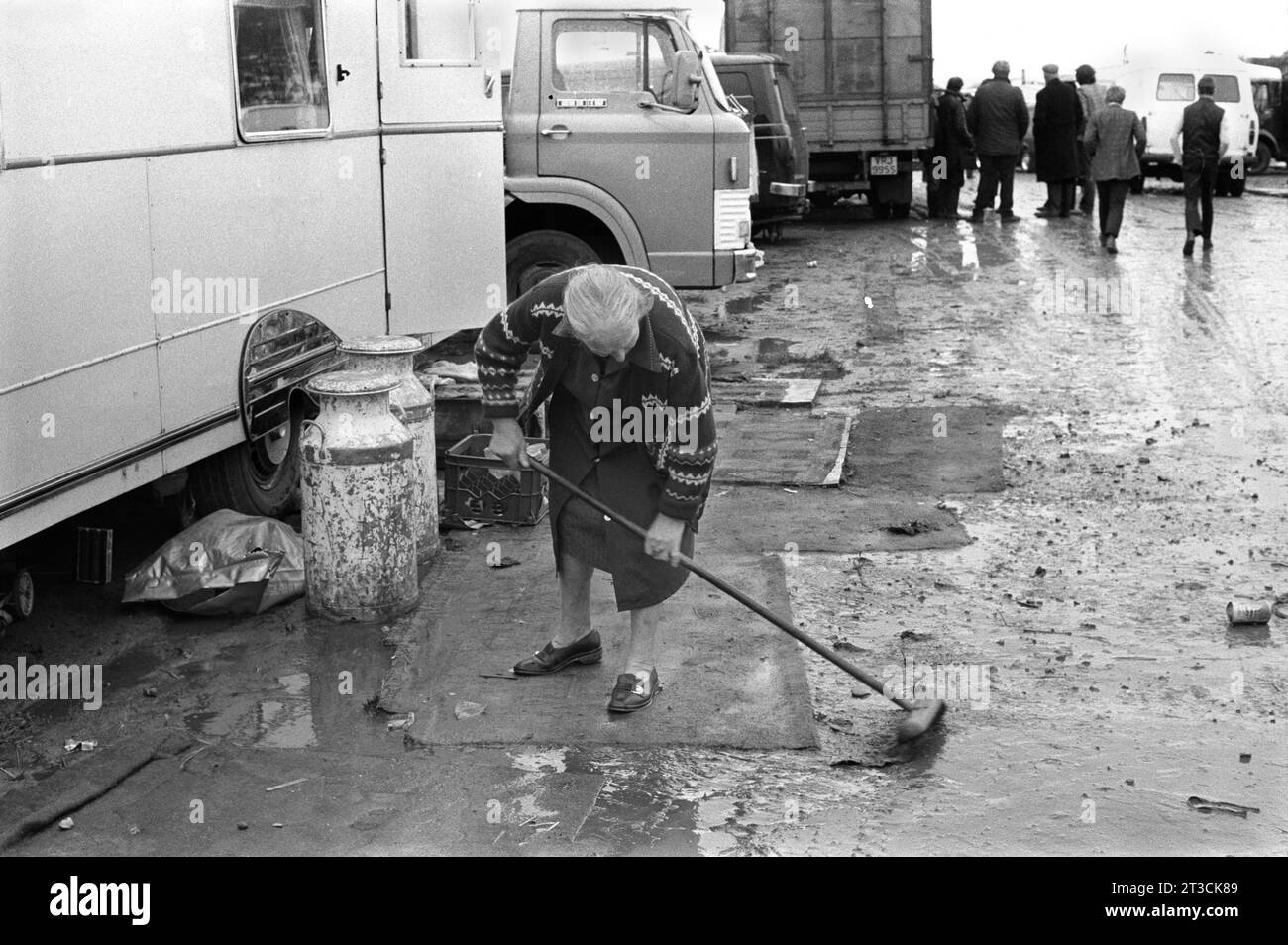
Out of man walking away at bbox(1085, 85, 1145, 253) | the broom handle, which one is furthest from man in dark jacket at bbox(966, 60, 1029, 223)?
the broom handle

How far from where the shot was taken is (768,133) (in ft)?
57.8

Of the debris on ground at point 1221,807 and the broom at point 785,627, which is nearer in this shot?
the debris on ground at point 1221,807

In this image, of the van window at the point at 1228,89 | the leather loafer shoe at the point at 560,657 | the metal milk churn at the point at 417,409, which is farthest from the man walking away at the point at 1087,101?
the leather loafer shoe at the point at 560,657

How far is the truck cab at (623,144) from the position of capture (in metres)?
11.2

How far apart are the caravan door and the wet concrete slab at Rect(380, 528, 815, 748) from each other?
2043mm

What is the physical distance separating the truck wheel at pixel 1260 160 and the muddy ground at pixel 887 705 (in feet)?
67.5

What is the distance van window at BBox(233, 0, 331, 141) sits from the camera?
20.9 feet

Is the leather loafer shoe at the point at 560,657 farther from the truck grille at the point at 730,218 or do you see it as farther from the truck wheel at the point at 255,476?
the truck grille at the point at 730,218

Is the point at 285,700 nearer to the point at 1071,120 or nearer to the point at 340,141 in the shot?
the point at 340,141

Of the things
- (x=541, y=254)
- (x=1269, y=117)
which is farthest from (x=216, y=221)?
(x=1269, y=117)

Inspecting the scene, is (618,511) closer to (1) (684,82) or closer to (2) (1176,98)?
(1) (684,82)

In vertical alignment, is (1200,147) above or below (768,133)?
below

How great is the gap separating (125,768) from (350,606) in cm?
133

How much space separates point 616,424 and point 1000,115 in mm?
17579
